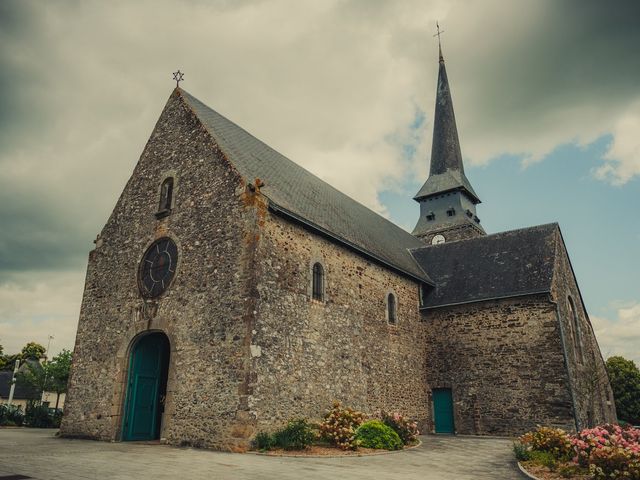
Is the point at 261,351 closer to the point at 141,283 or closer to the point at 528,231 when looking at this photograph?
the point at 141,283

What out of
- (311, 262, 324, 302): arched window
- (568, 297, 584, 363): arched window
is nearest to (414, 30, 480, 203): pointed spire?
(568, 297, 584, 363): arched window

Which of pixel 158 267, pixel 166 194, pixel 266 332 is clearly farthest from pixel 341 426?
pixel 166 194

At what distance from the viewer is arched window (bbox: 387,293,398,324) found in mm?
18156

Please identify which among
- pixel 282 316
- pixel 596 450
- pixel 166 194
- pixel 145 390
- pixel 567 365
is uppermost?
pixel 166 194

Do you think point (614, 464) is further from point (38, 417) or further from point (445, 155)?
point (445, 155)

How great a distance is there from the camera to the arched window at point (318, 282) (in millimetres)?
14484

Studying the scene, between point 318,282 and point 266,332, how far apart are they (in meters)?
3.02

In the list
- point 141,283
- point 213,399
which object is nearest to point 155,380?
point 141,283

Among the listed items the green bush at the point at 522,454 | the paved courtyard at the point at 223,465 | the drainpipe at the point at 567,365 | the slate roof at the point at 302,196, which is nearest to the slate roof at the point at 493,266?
the slate roof at the point at 302,196

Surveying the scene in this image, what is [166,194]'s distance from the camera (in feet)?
51.0

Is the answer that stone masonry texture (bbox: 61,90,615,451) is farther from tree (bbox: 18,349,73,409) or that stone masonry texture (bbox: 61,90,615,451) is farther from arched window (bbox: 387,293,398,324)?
tree (bbox: 18,349,73,409)

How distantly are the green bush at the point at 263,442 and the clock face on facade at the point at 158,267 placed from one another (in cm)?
536

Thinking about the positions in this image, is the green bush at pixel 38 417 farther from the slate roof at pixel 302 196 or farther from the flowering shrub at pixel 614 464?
the flowering shrub at pixel 614 464

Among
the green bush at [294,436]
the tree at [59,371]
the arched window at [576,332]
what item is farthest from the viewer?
the tree at [59,371]
